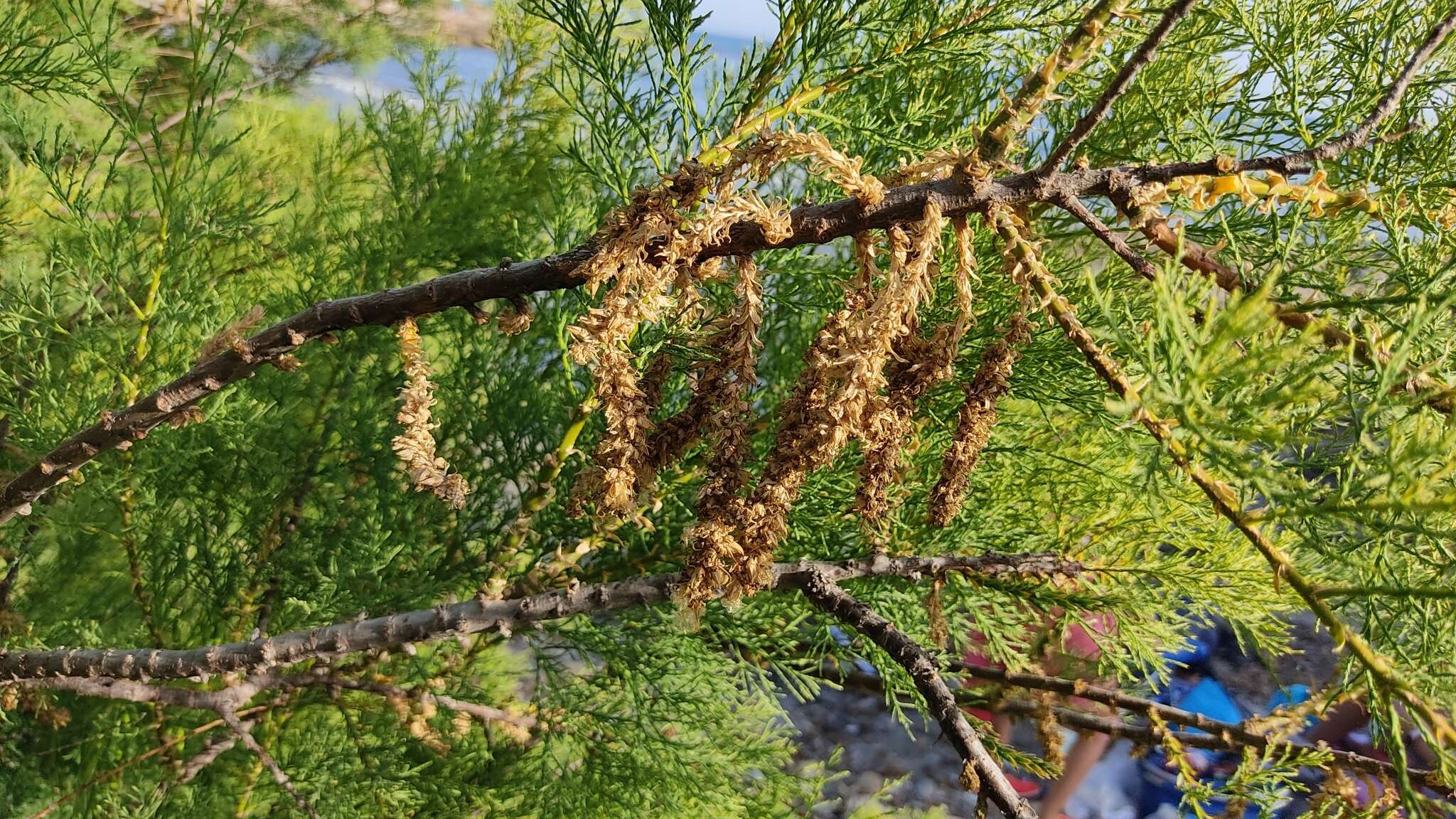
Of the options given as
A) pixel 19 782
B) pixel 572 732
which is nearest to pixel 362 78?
pixel 19 782

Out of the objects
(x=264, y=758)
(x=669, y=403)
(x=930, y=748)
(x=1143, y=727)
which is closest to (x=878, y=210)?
(x=669, y=403)

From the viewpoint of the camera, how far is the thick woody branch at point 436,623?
602 mm

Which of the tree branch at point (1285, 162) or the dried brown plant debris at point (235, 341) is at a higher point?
the tree branch at point (1285, 162)

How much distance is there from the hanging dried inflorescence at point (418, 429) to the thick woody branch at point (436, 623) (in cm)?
20

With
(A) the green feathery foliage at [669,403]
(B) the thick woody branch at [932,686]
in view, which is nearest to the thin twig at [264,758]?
(A) the green feathery foliage at [669,403]

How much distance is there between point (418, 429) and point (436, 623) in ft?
0.79

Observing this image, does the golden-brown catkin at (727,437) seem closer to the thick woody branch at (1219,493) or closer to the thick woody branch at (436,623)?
the thick woody branch at (1219,493)

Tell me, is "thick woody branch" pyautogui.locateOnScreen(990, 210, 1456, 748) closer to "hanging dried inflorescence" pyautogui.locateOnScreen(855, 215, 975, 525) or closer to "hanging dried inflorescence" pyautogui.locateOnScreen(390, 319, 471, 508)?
"hanging dried inflorescence" pyautogui.locateOnScreen(855, 215, 975, 525)

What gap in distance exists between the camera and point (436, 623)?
0.60 m

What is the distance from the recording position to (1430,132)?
26.6 inches

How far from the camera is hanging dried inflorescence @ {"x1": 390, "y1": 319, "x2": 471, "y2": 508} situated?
0.41m

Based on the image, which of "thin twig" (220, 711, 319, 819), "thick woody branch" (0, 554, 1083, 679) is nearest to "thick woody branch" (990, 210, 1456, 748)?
"thick woody branch" (0, 554, 1083, 679)

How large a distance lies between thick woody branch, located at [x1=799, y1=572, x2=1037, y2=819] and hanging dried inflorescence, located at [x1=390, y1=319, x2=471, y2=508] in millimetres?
243

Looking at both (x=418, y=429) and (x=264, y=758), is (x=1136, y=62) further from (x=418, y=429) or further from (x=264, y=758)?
(x=264, y=758)
